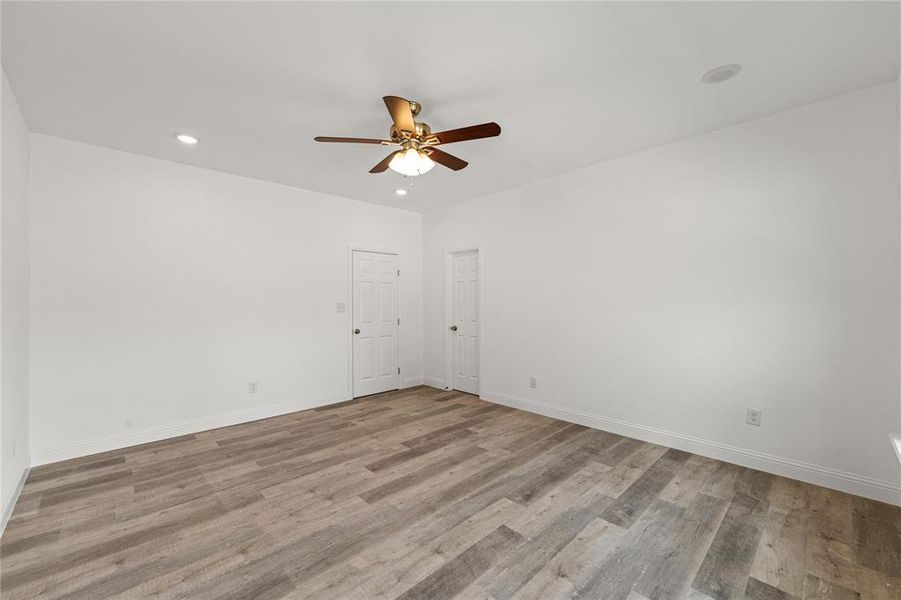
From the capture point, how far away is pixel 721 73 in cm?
232

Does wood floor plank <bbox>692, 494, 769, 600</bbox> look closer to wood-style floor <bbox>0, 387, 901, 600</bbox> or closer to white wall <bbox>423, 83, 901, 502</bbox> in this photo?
wood-style floor <bbox>0, 387, 901, 600</bbox>

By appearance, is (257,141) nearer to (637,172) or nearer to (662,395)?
(637,172)

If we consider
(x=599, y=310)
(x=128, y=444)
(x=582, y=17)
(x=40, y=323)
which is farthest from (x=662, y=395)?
(x=40, y=323)

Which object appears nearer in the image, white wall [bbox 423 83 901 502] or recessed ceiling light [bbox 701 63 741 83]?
recessed ceiling light [bbox 701 63 741 83]

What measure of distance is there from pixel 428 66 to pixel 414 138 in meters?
0.43

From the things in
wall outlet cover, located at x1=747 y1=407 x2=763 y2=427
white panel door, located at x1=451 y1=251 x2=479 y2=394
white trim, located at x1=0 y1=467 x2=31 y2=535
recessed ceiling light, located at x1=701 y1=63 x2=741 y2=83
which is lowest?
white trim, located at x1=0 y1=467 x2=31 y2=535

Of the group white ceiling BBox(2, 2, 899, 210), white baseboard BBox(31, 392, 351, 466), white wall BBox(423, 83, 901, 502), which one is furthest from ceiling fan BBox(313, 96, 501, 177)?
white baseboard BBox(31, 392, 351, 466)

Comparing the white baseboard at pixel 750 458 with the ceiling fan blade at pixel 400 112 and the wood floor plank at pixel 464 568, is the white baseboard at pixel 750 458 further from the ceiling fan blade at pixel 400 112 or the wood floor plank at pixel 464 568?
the ceiling fan blade at pixel 400 112

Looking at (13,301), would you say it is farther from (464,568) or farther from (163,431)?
(464,568)

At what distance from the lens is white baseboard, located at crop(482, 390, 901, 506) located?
2.48 metres

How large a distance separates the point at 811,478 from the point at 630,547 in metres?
1.82

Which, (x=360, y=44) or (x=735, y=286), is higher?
(x=360, y=44)

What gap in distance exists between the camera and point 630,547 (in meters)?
2.04

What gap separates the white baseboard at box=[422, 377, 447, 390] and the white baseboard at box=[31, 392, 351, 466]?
1.69m
